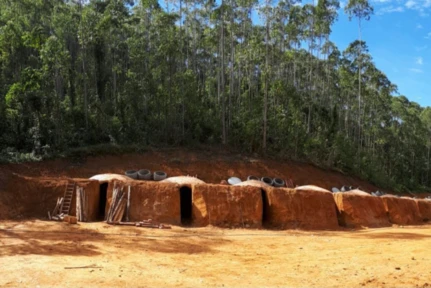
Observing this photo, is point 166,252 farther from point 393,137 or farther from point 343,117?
point 393,137

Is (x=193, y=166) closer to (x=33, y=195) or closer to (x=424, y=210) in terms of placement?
(x=33, y=195)

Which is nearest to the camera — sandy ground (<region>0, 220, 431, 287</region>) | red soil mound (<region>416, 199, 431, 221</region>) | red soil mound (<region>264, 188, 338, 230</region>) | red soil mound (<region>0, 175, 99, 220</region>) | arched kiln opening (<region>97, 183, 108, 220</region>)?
sandy ground (<region>0, 220, 431, 287</region>)

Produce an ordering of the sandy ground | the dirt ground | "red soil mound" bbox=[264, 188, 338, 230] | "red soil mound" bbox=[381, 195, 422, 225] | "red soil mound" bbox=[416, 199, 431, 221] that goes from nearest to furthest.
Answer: the sandy ground, "red soil mound" bbox=[264, 188, 338, 230], "red soil mound" bbox=[381, 195, 422, 225], the dirt ground, "red soil mound" bbox=[416, 199, 431, 221]

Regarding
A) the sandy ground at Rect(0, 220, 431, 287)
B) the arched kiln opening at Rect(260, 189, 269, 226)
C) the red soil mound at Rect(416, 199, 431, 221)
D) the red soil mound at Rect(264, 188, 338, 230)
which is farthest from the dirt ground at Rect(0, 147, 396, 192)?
the sandy ground at Rect(0, 220, 431, 287)

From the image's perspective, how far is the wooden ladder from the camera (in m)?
13.8

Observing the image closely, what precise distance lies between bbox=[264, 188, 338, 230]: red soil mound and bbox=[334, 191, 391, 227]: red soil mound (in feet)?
3.52

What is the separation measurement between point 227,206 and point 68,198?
6.03 meters

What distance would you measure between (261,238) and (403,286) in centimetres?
659

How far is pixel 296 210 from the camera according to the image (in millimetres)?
15789

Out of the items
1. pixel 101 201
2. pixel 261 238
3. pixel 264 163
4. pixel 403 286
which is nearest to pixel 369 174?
pixel 264 163

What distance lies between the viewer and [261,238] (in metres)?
12.9

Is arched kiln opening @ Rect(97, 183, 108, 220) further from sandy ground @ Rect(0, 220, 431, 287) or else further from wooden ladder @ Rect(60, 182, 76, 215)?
sandy ground @ Rect(0, 220, 431, 287)

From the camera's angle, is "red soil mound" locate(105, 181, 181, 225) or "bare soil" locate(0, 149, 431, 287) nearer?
"bare soil" locate(0, 149, 431, 287)

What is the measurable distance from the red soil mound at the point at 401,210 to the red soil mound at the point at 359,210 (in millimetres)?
770
